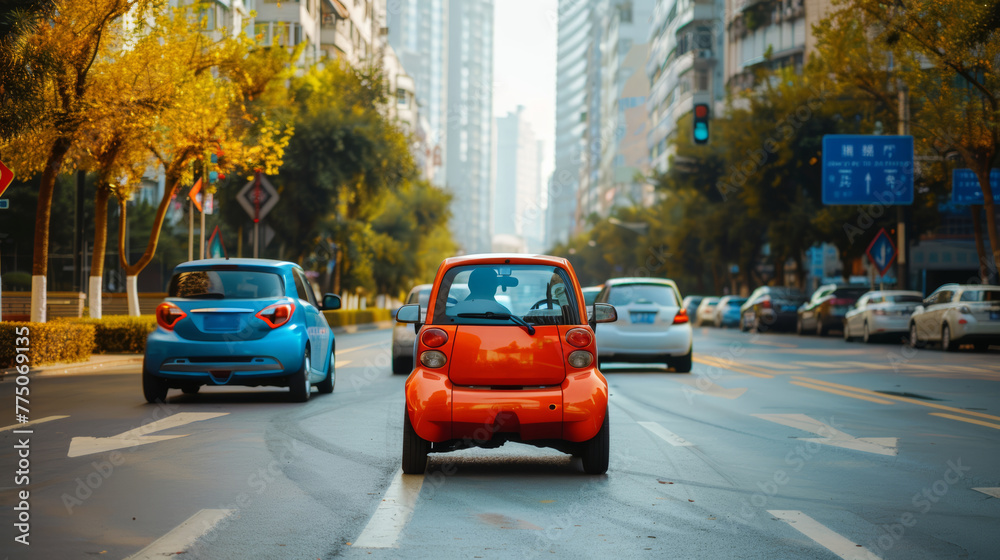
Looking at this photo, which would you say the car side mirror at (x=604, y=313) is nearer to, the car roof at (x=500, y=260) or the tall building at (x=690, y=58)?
the car roof at (x=500, y=260)

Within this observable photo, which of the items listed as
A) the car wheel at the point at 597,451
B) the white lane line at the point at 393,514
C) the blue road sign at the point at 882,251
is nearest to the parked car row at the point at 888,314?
the blue road sign at the point at 882,251

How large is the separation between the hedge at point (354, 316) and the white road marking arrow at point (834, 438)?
29499mm

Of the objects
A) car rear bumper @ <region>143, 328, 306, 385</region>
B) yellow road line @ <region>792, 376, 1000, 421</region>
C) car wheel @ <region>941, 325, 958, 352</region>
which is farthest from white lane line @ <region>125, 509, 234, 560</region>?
car wheel @ <region>941, 325, 958, 352</region>

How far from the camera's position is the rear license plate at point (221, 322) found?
43.6 feet

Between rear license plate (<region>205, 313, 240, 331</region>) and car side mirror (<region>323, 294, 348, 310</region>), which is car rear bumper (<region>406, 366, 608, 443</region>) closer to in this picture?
rear license plate (<region>205, 313, 240, 331</region>)

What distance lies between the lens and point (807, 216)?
45.0m

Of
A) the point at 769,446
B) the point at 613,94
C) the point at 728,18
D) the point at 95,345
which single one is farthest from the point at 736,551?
the point at 613,94

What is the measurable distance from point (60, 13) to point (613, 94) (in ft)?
548

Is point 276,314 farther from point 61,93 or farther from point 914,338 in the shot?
point 914,338

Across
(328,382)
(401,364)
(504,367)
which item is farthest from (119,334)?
(504,367)

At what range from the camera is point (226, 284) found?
44.8 feet

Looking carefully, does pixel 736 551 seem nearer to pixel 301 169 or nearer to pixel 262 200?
pixel 262 200

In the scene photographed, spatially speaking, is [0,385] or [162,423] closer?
[162,423]

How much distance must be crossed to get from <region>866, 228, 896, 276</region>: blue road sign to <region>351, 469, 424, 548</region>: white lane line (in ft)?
104
